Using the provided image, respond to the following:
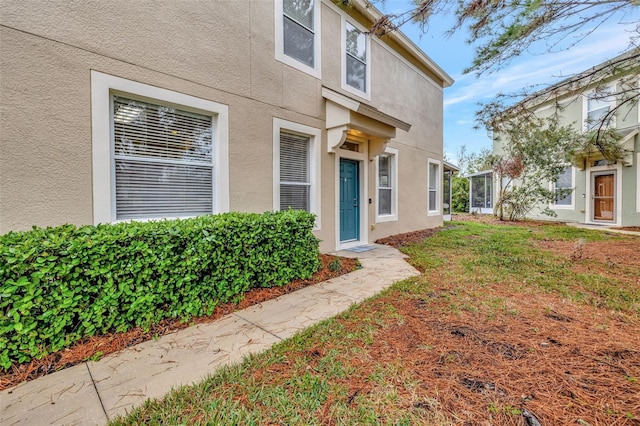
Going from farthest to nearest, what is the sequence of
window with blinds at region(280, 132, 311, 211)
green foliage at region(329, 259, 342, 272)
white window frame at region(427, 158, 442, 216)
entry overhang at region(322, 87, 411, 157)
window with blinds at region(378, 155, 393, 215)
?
white window frame at region(427, 158, 442, 216) < window with blinds at region(378, 155, 393, 215) < entry overhang at region(322, 87, 411, 157) < window with blinds at region(280, 132, 311, 211) < green foliage at region(329, 259, 342, 272)

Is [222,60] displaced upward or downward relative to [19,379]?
upward

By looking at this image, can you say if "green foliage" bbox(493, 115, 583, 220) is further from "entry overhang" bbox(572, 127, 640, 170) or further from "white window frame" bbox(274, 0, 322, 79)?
"white window frame" bbox(274, 0, 322, 79)

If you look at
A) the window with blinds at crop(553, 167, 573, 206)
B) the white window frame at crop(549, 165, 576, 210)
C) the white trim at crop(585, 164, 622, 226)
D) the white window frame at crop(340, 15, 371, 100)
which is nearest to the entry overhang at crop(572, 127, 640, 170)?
the white trim at crop(585, 164, 622, 226)

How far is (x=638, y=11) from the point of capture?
374 centimetres

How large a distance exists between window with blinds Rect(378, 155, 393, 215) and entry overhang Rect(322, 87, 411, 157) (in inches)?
70.7

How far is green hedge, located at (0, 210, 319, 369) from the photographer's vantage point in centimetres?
218

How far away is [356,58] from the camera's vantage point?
6910 mm

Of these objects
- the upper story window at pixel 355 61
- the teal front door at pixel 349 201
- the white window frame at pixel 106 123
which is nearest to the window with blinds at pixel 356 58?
the upper story window at pixel 355 61

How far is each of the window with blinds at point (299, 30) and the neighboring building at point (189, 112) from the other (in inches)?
1.1

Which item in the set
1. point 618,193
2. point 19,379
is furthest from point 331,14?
point 618,193

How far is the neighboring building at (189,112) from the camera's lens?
113 inches

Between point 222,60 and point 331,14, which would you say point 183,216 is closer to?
point 222,60

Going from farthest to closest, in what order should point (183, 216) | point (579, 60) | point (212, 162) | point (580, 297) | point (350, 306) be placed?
point (579, 60) → point (212, 162) → point (183, 216) → point (580, 297) → point (350, 306)

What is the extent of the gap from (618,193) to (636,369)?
13.3m
